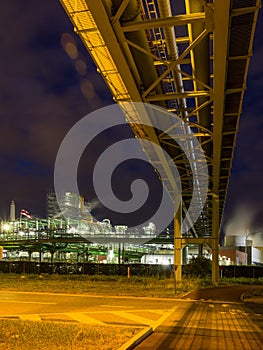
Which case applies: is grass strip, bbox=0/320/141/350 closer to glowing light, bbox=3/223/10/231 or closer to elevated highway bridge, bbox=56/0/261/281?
elevated highway bridge, bbox=56/0/261/281

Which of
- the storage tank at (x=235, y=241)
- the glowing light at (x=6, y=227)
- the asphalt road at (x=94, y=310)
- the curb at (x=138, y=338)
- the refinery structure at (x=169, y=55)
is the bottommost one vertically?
the asphalt road at (x=94, y=310)

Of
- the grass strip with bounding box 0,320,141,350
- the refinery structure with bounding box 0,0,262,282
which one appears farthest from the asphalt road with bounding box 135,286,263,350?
the refinery structure with bounding box 0,0,262,282

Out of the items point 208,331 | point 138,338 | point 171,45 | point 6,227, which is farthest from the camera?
point 6,227

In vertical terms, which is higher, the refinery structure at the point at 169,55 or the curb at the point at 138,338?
the refinery structure at the point at 169,55

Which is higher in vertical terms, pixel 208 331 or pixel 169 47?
pixel 169 47

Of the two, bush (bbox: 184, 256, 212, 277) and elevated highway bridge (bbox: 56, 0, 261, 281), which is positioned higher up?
elevated highway bridge (bbox: 56, 0, 261, 281)

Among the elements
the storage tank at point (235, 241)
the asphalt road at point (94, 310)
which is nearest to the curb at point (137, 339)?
the asphalt road at point (94, 310)

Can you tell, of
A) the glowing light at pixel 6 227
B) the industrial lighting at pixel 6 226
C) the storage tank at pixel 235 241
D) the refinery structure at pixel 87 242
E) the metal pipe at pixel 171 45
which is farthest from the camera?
the glowing light at pixel 6 227

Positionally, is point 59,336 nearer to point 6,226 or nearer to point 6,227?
point 6,226

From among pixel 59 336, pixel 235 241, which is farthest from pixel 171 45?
pixel 235 241

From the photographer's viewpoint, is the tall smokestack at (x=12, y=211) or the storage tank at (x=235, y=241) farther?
the tall smokestack at (x=12, y=211)

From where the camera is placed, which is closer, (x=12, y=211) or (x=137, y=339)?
(x=137, y=339)

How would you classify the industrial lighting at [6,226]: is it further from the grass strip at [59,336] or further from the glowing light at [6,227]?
the grass strip at [59,336]

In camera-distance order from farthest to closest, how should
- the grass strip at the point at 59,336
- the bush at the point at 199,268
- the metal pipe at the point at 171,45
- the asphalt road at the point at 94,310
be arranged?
the bush at the point at 199,268 → the asphalt road at the point at 94,310 → the metal pipe at the point at 171,45 → the grass strip at the point at 59,336
